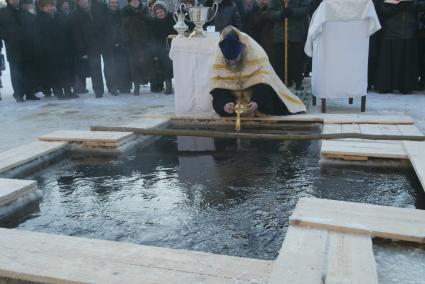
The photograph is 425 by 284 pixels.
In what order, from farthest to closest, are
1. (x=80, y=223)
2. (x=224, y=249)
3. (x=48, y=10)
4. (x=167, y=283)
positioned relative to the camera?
(x=48, y=10)
(x=80, y=223)
(x=224, y=249)
(x=167, y=283)

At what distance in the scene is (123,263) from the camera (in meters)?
1.80

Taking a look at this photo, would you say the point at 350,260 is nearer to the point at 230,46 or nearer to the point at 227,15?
the point at 230,46

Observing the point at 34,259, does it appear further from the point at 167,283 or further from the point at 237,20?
the point at 237,20

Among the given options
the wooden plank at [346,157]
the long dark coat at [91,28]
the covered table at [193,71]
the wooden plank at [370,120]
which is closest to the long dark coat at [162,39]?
the long dark coat at [91,28]

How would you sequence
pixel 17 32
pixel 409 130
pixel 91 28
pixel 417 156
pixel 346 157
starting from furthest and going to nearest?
pixel 91 28 → pixel 17 32 → pixel 409 130 → pixel 346 157 → pixel 417 156

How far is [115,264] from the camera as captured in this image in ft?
5.88

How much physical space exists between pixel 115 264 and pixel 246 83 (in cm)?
304

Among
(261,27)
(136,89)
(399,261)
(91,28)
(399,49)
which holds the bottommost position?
(399,261)

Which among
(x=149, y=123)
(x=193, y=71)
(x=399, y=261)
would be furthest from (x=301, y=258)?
(x=193, y=71)

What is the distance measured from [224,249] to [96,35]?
6259 mm

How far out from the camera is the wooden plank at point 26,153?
330 centimetres

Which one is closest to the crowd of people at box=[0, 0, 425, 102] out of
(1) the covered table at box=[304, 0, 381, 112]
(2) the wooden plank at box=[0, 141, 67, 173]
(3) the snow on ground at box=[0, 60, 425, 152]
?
(3) the snow on ground at box=[0, 60, 425, 152]

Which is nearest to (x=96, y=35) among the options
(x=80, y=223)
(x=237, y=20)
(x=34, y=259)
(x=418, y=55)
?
(x=237, y=20)

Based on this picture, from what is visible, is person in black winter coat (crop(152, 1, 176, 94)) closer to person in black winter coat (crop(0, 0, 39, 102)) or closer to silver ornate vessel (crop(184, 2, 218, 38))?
person in black winter coat (crop(0, 0, 39, 102))
